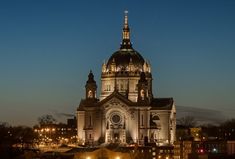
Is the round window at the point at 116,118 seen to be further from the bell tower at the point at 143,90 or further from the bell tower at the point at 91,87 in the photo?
the bell tower at the point at 91,87

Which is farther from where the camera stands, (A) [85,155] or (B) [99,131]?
(B) [99,131]

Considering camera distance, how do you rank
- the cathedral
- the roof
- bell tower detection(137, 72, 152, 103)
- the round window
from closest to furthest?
the cathedral, the round window, bell tower detection(137, 72, 152, 103), the roof

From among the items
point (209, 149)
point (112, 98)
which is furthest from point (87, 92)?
point (209, 149)

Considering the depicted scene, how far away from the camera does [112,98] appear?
12975cm

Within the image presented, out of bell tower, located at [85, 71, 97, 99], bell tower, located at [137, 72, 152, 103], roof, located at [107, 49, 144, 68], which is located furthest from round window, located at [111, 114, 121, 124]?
roof, located at [107, 49, 144, 68]

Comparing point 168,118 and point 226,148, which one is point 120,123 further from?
point 226,148

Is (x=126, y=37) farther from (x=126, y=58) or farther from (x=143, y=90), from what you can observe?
(x=143, y=90)

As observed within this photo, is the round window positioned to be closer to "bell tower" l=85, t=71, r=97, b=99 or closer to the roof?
"bell tower" l=85, t=71, r=97, b=99

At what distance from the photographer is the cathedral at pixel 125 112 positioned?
129 metres

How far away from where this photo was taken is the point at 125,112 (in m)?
130

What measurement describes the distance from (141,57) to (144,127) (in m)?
18.5

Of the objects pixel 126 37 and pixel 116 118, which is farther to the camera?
pixel 126 37

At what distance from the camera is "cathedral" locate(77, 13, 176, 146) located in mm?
128625

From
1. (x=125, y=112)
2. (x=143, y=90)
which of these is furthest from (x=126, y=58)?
(x=125, y=112)
